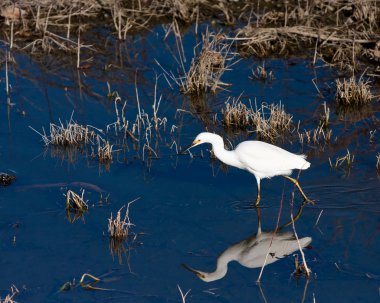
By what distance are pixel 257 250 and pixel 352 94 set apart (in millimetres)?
3618

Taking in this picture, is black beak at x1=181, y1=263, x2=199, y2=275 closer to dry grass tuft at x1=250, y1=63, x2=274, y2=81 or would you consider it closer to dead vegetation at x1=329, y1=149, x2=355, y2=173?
dead vegetation at x1=329, y1=149, x2=355, y2=173

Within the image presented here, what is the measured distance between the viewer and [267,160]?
7602 millimetres

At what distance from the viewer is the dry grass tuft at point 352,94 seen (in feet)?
32.4

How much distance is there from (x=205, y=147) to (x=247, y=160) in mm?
1500

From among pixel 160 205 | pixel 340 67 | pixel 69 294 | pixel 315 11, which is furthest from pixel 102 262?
pixel 315 11

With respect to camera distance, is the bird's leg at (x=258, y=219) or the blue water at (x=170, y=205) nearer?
the blue water at (x=170, y=205)

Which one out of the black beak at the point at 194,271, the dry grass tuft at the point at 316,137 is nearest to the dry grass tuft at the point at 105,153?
the dry grass tuft at the point at 316,137

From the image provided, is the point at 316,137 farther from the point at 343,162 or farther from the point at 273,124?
the point at 343,162

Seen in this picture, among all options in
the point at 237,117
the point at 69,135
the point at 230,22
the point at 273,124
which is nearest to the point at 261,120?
the point at 273,124

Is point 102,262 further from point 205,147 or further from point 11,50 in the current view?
point 11,50

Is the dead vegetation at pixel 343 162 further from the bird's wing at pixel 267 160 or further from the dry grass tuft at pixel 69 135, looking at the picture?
the dry grass tuft at pixel 69 135

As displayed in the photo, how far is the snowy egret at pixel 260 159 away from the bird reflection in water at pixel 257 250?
61 cm

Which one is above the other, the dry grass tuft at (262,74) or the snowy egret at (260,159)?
Result: the snowy egret at (260,159)

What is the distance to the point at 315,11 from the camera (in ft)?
40.7
